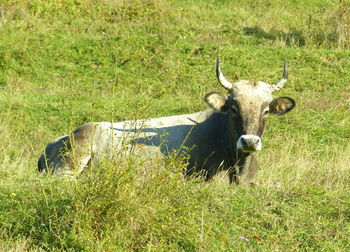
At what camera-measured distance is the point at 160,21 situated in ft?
61.2

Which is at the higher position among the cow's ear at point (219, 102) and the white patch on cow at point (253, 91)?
the white patch on cow at point (253, 91)

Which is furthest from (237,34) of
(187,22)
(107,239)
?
(107,239)

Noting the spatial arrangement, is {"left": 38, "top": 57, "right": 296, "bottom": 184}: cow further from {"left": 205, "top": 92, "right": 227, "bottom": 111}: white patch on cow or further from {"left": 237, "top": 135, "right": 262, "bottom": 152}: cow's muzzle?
{"left": 237, "top": 135, "right": 262, "bottom": 152}: cow's muzzle

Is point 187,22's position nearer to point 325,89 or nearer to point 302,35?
point 302,35

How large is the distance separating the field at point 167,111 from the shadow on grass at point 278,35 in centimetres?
6

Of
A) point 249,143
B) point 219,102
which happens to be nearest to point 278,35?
point 219,102

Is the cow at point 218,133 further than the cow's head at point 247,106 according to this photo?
Yes

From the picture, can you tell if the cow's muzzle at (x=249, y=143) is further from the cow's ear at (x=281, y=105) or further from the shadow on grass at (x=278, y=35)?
the shadow on grass at (x=278, y=35)

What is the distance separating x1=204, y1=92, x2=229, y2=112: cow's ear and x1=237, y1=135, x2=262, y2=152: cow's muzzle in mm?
1014

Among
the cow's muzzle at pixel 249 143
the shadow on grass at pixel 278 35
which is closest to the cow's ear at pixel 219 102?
the cow's muzzle at pixel 249 143

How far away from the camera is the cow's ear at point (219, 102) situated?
8.99m

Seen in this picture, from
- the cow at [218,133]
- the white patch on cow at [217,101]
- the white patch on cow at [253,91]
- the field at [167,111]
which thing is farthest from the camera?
the white patch on cow at [217,101]

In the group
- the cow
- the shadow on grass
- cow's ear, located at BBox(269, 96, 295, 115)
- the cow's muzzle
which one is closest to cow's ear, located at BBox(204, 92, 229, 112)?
the cow

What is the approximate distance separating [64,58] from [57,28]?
2.44 meters
